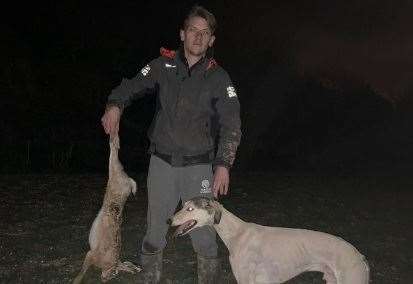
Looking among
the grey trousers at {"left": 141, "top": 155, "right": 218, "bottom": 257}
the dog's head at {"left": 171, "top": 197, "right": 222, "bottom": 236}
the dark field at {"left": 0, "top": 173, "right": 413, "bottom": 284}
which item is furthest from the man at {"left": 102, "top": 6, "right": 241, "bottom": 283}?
the dark field at {"left": 0, "top": 173, "right": 413, "bottom": 284}

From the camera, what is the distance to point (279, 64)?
89.5 feet

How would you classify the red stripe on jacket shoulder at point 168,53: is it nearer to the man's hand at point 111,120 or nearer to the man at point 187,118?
the man at point 187,118

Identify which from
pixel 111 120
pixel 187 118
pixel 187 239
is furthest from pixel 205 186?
pixel 187 239

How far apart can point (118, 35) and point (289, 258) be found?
23.5 m

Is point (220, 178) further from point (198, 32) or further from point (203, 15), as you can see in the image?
point (203, 15)

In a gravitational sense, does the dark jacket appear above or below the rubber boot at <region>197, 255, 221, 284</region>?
above

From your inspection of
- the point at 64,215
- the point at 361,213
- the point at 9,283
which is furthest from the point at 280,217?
the point at 9,283

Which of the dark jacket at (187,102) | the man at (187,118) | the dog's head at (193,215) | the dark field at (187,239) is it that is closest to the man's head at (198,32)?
the man at (187,118)

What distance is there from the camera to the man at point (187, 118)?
4.85m

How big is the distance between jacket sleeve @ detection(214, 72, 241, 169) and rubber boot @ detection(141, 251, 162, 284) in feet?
4.03

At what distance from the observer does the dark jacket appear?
4.85 metres

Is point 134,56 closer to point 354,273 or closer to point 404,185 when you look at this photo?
point 404,185

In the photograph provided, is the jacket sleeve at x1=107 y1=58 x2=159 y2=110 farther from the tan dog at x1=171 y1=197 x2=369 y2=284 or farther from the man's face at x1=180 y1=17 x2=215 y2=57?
the tan dog at x1=171 y1=197 x2=369 y2=284

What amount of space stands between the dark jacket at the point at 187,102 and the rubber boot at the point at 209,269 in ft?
3.56
